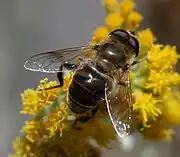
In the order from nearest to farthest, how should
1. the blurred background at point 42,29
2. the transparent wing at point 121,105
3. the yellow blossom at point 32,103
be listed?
the transparent wing at point 121,105 < the yellow blossom at point 32,103 < the blurred background at point 42,29

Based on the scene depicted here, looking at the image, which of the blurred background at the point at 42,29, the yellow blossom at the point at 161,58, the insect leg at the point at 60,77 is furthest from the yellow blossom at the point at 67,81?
the blurred background at the point at 42,29

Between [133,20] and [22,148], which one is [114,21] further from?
[22,148]

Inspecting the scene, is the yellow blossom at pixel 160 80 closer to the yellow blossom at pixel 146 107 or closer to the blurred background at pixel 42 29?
the yellow blossom at pixel 146 107

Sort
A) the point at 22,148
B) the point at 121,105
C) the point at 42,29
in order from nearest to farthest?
the point at 121,105, the point at 22,148, the point at 42,29

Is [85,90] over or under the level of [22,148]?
over

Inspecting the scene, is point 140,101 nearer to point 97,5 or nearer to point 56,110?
point 56,110

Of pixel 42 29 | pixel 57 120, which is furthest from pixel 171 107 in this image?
pixel 42 29
